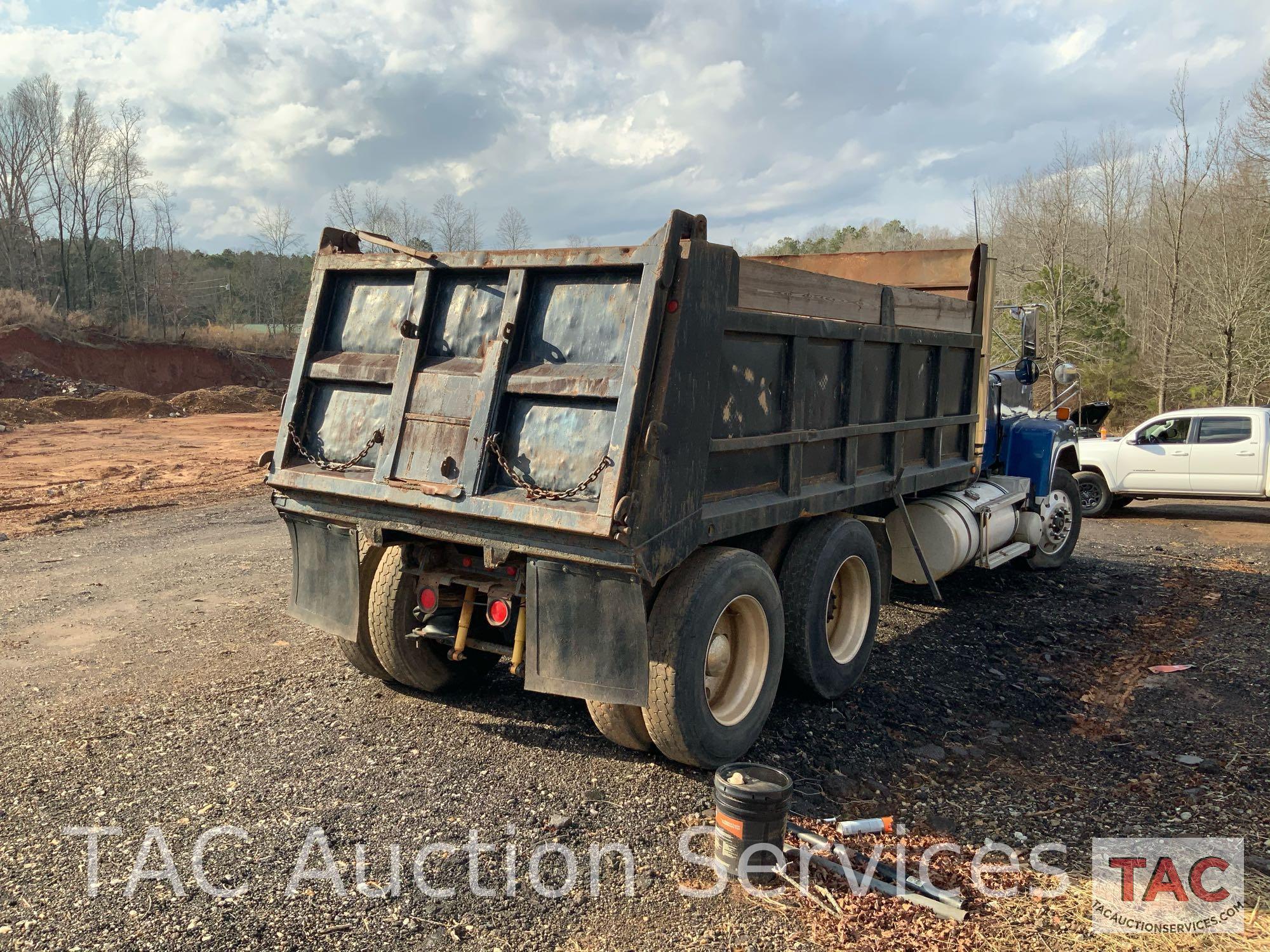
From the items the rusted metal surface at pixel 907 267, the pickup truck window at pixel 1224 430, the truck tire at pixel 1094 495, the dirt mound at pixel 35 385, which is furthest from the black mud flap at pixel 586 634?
the dirt mound at pixel 35 385

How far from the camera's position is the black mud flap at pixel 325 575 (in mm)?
4723

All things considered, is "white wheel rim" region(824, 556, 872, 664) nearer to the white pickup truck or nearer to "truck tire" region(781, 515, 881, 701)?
"truck tire" region(781, 515, 881, 701)

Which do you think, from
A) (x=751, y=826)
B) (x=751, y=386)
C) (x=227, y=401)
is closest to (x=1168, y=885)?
(x=751, y=826)

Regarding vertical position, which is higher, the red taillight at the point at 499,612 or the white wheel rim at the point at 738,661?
the red taillight at the point at 499,612

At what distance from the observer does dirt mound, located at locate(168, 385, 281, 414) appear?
26.3 m

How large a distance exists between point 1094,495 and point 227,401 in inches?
928

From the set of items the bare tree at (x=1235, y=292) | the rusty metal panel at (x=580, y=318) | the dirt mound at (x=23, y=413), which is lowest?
the dirt mound at (x=23, y=413)

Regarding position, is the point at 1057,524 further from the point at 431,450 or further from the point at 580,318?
the point at 431,450

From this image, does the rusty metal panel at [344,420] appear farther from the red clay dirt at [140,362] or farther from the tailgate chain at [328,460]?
the red clay dirt at [140,362]

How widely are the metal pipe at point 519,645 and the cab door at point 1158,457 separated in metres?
12.0

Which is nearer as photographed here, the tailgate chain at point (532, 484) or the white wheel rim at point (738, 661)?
the tailgate chain at point (532, 484)

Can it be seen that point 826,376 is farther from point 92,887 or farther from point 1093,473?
point 1093,473

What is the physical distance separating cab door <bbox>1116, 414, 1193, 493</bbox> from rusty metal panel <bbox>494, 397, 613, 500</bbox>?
39.6 ft

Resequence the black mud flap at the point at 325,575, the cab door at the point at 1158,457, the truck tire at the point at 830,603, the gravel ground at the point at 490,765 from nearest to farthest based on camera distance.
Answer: the gravel ground at the point at 490,765
the black mud flap at the point at 325,575
the truck tire at the point at 830,603
the cab door at the point at 1158,457
